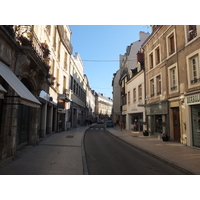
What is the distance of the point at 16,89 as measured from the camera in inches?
211

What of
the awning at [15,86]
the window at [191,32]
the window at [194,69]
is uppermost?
the window at [191,32]

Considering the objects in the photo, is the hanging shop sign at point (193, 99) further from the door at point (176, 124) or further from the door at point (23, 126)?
the door at point (23, 126)

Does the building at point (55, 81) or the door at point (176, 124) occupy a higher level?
the building at point (55, 81)

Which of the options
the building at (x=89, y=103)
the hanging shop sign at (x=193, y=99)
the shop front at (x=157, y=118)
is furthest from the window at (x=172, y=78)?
the building at (x=89, y=103)

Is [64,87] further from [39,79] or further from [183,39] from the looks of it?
[183,39]

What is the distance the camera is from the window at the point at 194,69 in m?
9.98

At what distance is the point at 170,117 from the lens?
13031mm

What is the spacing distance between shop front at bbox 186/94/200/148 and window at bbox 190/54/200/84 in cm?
105

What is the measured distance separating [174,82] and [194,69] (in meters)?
2.46

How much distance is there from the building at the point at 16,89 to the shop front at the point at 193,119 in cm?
882

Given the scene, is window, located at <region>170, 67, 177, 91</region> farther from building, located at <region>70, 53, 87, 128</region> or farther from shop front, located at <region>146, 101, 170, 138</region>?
building, located at <region>70, 53, 87, 128</region>

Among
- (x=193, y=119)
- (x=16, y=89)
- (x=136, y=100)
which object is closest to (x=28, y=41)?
(x=16, y=89)

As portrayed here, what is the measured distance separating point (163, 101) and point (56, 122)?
11.1 meters

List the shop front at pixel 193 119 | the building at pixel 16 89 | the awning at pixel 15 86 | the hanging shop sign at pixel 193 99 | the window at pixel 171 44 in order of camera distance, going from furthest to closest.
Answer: the window at pixel 171 44 < the shop front at pixel 193 119 < the hanging shop sign at pixel 193 99 < the building at pixel 16 89 < the awning at pixel 15 86
